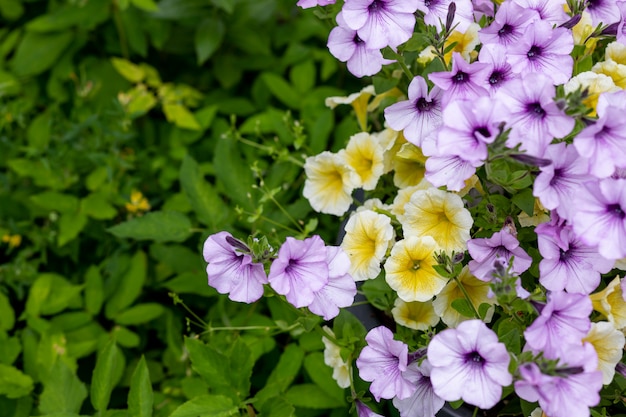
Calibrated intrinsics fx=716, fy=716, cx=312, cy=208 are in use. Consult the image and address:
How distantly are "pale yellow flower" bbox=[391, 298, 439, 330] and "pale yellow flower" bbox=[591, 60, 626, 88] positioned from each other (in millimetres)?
332

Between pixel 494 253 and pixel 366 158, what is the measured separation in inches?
9.8

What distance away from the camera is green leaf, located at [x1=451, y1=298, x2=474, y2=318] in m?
0.75

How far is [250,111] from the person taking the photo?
1466 mm

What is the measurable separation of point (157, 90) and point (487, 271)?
972 millimetres

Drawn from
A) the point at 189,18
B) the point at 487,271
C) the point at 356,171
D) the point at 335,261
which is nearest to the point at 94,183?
the point at 189,18

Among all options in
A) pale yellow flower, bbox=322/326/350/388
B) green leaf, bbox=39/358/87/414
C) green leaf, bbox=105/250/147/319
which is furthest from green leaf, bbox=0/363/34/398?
pale yellow flower, bbox=322/326/350/388

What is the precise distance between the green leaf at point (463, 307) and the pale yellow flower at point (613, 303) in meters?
0.13

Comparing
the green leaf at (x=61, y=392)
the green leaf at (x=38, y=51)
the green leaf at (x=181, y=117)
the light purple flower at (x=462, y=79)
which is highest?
the light purple flower at (x=462, y=79)

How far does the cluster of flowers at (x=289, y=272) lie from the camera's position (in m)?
0.70

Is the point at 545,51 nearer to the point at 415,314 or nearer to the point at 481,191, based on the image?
the point at 481,191

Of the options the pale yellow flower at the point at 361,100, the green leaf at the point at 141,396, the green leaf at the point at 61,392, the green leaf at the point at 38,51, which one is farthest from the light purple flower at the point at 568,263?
the green leaf at the point at 38,51

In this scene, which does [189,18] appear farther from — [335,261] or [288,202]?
[335,261]

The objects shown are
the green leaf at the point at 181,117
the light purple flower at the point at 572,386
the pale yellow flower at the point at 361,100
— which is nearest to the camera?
the light purple flower at the point at 572,386

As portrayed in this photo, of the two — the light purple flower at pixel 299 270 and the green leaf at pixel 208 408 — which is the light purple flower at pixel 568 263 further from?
the green leaf at pixel 208 408
